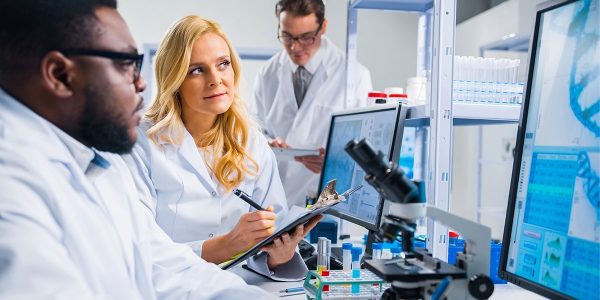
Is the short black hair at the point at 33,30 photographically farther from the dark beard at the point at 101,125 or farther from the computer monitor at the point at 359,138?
the computer monitor at the point at 359,138

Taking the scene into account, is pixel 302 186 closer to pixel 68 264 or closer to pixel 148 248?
pixel 148 248

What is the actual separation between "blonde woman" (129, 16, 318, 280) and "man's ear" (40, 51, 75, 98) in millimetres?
678

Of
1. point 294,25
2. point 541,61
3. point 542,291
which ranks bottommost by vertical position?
point 542,291

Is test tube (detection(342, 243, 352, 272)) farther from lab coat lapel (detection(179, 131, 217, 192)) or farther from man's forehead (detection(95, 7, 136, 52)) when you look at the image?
man's forehead (detection(95, 7, 136, 52))

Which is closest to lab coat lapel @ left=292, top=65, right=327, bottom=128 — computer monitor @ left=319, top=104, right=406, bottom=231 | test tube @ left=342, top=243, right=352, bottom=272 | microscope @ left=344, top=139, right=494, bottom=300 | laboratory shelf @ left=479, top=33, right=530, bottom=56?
computer monitor @ left=319, top=104, right=406, bottom=231

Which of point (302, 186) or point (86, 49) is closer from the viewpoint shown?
point (86, 49)

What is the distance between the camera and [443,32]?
1218 millimetres

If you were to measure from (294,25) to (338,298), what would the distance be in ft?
5.71

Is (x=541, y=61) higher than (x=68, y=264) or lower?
higher

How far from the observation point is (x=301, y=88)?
2.87 m

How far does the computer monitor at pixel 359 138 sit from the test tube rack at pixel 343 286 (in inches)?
12.4

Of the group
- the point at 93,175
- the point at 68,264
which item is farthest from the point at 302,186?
the point at 68,264

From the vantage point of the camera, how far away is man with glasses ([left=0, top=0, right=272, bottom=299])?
71 cm

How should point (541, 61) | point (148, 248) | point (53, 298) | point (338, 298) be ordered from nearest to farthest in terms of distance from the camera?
point (53, 298)
point (541, 61)
point (338, 298)
point (148, 248)
